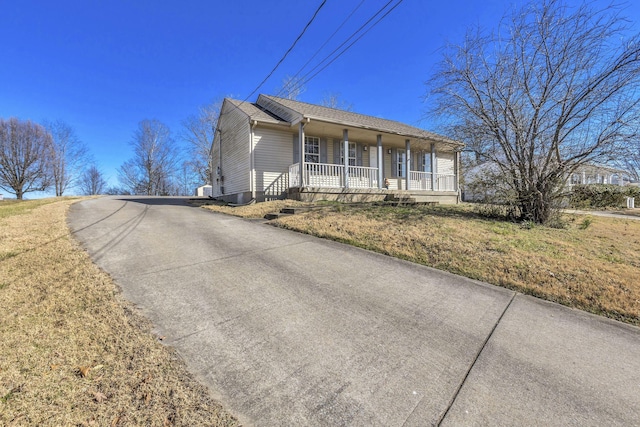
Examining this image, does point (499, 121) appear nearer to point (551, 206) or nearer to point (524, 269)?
point (551, 206)

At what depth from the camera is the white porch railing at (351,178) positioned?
40.7ft

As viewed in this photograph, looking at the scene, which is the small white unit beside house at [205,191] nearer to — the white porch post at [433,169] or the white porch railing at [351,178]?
the white porch railing at [351,178]

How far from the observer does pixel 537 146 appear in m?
8.18

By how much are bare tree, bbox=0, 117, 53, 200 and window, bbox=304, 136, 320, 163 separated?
3246cm

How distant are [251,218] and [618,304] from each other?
816 cm

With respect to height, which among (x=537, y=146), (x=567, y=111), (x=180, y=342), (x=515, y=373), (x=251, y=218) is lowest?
(x=515, y=373)

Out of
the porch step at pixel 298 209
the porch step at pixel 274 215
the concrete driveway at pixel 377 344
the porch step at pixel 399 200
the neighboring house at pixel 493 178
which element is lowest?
the concrete driveway at pixel 377 344

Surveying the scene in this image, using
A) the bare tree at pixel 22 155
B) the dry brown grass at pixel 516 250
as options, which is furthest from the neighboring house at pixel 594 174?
the bare tree at pixel 22 155

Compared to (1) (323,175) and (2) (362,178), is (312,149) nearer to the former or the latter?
(1) (323,175)

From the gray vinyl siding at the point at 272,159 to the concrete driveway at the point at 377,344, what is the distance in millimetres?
8329

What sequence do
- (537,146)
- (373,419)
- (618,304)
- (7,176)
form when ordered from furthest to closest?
1. (7,176)
2. (537,146)
3. (618,304)
4. (373,419)

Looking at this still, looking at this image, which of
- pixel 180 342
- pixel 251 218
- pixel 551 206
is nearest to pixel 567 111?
pixel 551 206

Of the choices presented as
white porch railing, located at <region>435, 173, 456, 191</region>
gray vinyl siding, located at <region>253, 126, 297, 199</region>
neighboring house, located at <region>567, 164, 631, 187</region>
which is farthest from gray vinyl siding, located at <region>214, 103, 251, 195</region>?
neighboring house, located at <region>567, 164, 631, 187</region>

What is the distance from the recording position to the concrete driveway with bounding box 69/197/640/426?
1.94 m
